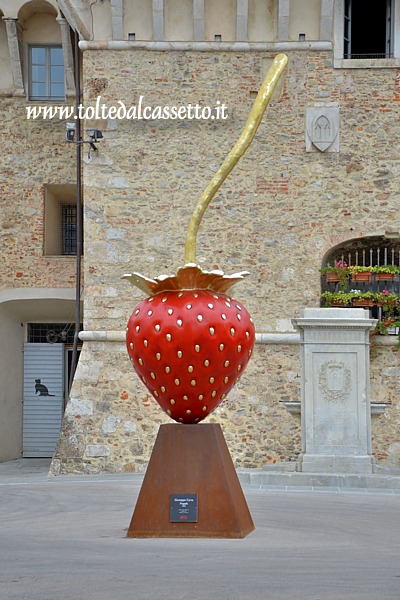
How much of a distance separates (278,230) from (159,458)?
27.1ft

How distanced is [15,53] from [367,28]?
18.6ft

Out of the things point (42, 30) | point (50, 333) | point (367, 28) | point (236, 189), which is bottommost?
point (50, 333)

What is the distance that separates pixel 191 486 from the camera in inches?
312

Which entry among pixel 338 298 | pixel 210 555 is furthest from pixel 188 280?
pixel 338 298

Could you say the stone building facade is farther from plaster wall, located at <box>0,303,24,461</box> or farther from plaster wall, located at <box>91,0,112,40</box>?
plaster wall, located at <box>0,303,24,461</box>

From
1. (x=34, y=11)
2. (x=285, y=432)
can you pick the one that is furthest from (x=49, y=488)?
(x=34, y=11)

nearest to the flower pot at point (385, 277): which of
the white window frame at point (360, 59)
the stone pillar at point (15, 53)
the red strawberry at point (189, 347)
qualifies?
the white window frame at point (360, 59)

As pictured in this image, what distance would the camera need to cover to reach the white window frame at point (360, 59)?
16.0m

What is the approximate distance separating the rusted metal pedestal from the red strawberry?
0.65 ft

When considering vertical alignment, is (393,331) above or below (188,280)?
below

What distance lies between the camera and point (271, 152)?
52.3 feet

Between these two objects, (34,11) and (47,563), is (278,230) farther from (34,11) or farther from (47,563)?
(47,563)

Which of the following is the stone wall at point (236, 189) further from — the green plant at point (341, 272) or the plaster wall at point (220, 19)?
the plaster wall at point (220, 19)

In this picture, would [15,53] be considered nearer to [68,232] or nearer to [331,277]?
[68,232]
